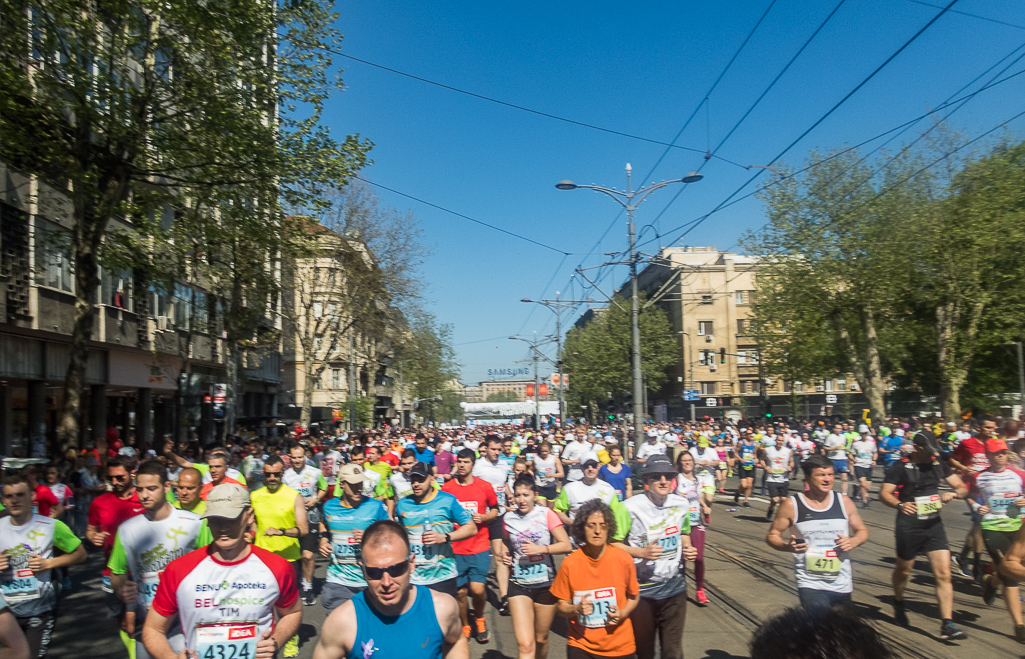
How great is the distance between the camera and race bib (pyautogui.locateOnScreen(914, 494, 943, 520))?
7562mm

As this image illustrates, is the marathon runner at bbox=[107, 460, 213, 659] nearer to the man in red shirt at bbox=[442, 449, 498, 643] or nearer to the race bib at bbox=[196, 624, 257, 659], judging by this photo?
the race bib at bbox=[196, 624, 257, 659]

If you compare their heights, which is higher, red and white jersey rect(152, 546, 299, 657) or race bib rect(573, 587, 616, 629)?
red and white jersey rect(152, 546, 299, 657)

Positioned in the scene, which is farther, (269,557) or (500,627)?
(500,627)

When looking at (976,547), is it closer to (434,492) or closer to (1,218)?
(434,492)

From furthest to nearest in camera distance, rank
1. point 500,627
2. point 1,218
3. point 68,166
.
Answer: point 1,218
point 68,166
point 500,627

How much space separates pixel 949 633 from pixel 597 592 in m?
3.85

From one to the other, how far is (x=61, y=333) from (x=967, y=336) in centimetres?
3549

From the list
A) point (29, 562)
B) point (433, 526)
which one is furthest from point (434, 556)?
point (29, 562)

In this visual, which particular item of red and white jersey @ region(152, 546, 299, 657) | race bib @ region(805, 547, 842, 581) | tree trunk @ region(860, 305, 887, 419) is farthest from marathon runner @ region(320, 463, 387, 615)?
tree trunk @ region(860, 305, 887, 419)

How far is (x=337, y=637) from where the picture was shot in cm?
321

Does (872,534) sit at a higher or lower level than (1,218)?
lower

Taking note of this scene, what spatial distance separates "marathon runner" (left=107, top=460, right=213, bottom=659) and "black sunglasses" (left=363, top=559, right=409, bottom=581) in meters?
2.77

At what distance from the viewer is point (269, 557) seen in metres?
4.20

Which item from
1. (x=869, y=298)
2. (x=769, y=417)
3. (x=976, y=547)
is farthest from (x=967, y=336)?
(x=976, y=547)
